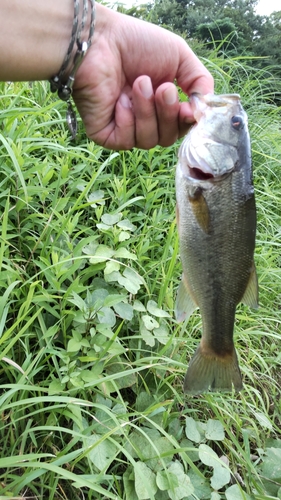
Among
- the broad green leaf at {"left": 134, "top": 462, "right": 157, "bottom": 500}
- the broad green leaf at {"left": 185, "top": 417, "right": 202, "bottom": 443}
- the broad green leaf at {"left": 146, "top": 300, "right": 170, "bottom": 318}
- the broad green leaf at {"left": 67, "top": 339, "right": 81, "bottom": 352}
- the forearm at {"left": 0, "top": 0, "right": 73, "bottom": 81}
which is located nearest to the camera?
the forearm at {"left": 0, "top": 0, "right": 73, "bottom": 81}

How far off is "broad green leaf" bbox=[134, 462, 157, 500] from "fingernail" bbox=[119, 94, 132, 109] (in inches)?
56.7

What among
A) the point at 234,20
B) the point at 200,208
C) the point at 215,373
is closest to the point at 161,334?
the point at 215,373

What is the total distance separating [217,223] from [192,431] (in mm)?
1047

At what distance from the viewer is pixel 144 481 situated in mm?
1517

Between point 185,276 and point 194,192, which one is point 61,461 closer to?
point 185,276

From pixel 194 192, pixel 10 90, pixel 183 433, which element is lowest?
pixel 183 433

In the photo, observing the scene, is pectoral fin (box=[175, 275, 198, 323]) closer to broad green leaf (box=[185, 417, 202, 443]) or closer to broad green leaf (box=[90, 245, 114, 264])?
broad green leaf (box=[90, 245, 114, 264])

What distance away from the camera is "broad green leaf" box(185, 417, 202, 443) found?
1.85m

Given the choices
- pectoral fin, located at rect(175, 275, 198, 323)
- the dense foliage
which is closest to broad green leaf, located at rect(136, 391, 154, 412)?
pectoral fin, located at rect(175, 275, 198, 323)

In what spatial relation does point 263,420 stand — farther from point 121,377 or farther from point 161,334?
point 121,377

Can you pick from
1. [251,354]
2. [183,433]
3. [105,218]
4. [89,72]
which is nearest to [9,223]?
[105,218]

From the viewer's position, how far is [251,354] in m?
2.53

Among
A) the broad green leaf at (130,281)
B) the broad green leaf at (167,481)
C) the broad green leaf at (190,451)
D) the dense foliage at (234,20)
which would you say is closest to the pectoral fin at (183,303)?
the broad green leaf at (130,281)

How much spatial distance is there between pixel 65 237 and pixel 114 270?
1.10 feet
